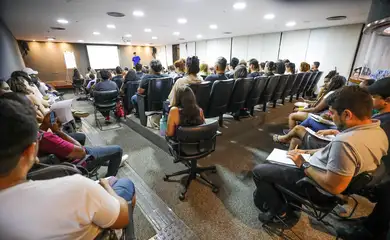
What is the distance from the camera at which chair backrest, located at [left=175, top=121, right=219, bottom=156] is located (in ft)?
4.96

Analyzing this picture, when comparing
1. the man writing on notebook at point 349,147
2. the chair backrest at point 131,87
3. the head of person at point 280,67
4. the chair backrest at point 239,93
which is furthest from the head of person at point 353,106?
the chair backrest at point 131,87

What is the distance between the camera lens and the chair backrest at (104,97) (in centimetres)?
335

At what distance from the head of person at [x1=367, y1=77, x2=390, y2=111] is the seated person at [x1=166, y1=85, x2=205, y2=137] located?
143 centimetres

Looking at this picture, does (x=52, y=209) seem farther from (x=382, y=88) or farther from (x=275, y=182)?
(x=382, y=88)

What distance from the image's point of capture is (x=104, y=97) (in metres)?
3.38

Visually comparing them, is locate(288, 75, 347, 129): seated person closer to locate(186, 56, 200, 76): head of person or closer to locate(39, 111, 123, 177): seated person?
locate(186, 56, 200, 76): head of person

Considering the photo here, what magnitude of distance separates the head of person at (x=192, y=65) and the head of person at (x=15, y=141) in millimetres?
2072

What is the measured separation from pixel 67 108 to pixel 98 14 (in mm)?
3226

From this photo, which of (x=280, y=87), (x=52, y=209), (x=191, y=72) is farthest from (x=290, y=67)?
(x=52, y=209)

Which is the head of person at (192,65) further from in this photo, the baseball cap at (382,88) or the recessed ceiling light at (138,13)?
the recessed ceiling light at (138,13)

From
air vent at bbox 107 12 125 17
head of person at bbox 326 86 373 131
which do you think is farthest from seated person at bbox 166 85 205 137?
air vent at bbox 107 12 125 17

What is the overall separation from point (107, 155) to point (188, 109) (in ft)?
3.14

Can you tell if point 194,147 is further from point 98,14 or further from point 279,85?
point 98,14

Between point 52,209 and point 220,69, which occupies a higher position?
point 220,69
